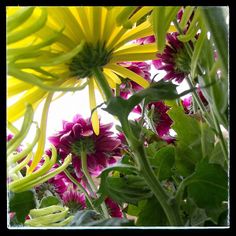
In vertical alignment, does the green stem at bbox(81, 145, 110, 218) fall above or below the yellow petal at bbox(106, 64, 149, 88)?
below

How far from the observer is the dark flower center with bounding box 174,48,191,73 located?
362 mm

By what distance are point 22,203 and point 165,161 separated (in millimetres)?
104

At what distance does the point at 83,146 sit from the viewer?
39cm

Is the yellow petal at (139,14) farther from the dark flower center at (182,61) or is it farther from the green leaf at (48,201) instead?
the green leaf at (48,201)

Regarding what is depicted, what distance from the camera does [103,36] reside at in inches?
12.7

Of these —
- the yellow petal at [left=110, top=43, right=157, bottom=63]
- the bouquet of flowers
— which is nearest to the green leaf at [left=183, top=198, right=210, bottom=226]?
the bouquet of flowers

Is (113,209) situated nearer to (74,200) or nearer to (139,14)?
(74,200)

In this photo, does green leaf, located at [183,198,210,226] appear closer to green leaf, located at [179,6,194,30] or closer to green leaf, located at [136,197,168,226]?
green leaf, located at [136,197,168,226]

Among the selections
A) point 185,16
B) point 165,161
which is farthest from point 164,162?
point 185,16

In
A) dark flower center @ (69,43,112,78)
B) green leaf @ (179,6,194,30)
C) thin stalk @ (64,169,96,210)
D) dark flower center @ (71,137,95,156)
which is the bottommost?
thin stalk @ (64,169,96,210)

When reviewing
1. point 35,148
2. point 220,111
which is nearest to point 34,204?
point 35,148

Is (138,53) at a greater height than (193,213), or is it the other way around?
(138,53)
